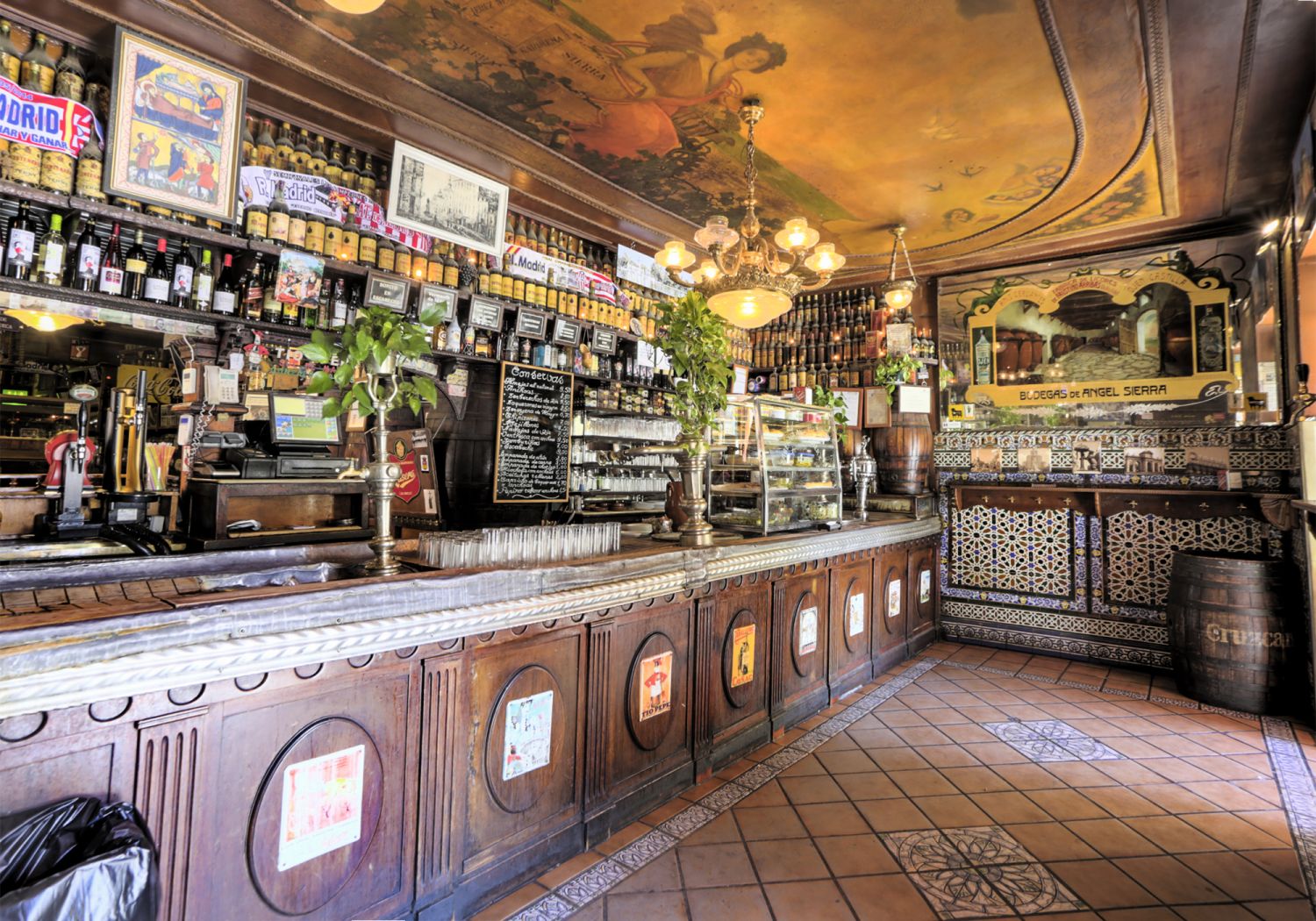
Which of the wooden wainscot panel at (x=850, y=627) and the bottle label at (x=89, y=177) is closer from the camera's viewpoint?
the bottle label at (x=89, y=177)

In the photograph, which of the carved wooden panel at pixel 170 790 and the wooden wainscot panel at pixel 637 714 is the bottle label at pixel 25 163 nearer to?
the carved wooden panel at pixel 170 790

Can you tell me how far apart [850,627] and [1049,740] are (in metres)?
1.34

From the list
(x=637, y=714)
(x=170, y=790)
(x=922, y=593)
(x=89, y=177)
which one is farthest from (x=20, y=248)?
(x=922, y=593)

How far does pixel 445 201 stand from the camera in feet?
14.7

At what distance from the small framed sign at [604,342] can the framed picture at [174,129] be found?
116 inches

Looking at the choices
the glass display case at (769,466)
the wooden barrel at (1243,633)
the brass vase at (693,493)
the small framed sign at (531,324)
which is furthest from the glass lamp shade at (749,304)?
the wooden barrel at (1243,633)

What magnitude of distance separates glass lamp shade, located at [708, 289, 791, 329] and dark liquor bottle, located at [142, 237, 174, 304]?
3202mm

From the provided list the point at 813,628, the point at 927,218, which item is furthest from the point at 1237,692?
the point at 927,218

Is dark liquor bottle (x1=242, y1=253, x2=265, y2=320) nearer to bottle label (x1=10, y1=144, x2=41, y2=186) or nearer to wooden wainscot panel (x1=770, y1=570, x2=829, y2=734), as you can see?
bottle label (x1=10, y1=144, x2=41, y2=186)

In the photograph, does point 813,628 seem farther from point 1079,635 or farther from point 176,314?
point 176,314

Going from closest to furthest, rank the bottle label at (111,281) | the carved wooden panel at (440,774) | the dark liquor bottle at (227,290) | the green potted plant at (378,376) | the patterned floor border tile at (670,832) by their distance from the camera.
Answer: the carved wooden panel at (440,774) → the green potted plant at (378,376) → the patterned floor border tile at (670,832) → the bottle label at (111,281) → the dark liquor bottle at (227,290)

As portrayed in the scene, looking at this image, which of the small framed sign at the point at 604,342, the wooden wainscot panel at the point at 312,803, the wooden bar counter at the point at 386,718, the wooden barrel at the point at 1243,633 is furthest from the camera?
the small framed sign at the point at 604,342

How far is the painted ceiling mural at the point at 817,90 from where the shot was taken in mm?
3162

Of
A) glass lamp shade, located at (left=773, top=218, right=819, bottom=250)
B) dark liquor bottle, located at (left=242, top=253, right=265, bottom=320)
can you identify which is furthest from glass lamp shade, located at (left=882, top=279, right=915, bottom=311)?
dark liquor bottle, located at (left=242, top=253, right=265, bottom=320)
